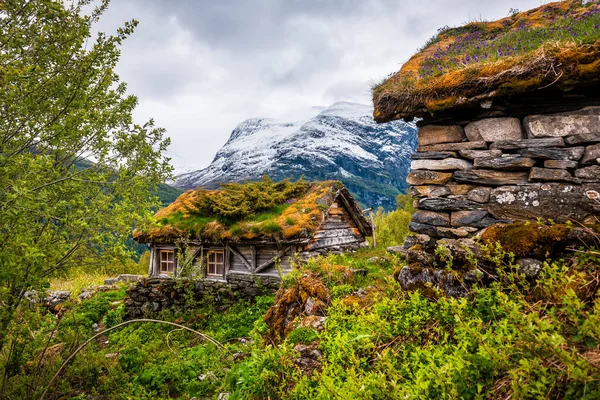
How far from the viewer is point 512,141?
3.41 m

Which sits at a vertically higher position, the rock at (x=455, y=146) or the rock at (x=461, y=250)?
the rock at (x=455, y=146)

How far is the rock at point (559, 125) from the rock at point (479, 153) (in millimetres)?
360

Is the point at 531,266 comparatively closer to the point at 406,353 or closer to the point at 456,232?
the point at 456,232

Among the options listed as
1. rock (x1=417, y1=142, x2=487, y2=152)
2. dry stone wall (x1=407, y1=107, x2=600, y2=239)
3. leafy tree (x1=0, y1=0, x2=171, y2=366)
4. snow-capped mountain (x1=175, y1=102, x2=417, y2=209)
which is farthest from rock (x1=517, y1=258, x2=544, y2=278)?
snow-capped mountain (x1=175, y1=102, x2=417, y2=209)

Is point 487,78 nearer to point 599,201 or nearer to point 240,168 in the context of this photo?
point 599,201

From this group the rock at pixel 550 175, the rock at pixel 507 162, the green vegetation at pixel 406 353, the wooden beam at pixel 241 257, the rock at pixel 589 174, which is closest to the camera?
the green vegetation at pixel 406 353

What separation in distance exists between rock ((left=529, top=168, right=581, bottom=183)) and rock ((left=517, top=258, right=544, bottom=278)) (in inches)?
38.1

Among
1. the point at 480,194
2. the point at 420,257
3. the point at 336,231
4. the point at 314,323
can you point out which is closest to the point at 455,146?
the point at 480,194

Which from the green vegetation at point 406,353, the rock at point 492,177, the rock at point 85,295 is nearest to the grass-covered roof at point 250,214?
the rock at point 85,295

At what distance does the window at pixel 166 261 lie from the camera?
50.3ft

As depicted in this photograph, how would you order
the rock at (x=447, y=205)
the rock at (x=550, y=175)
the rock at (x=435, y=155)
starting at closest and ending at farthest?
1. the rock at (x=550, y=175)
2. the rock at (x=447, y=205)
3. the rock at (x=435, y=155)

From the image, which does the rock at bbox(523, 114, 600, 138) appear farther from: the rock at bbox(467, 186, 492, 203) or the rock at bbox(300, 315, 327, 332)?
the rock at bbox(300, 315, 327, 332)

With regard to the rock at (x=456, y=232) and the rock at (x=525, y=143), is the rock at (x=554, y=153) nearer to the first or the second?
the rock at (x=525, y=143)

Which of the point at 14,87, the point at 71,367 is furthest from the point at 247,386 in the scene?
the point at 71,367
